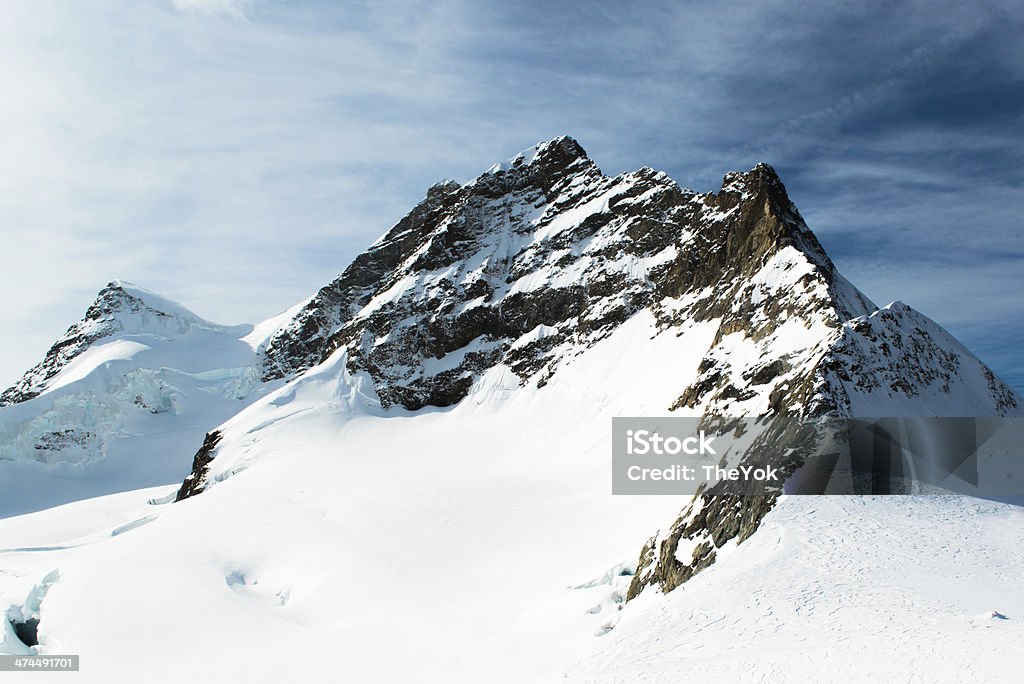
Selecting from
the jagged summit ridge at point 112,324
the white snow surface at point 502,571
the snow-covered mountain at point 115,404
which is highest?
the jagged summit ridge at point 112,324

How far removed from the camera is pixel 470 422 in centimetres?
5841

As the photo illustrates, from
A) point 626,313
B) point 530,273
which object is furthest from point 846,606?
point 530,273

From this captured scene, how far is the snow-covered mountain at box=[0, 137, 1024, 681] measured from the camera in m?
21.5

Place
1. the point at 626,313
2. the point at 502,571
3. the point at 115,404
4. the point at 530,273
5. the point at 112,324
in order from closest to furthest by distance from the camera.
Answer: the point at 502,571
the point at 626,313
the point at 530,273
the point at 115,404
the point at 112,324

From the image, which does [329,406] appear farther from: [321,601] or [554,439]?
[321,601]

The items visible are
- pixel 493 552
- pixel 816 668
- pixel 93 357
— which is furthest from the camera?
pixel 93 357

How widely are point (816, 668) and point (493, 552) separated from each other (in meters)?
20.2

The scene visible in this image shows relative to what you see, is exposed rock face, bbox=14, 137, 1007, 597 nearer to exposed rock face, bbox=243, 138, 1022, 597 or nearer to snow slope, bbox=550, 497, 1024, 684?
exposed rock face, bbox=243, 138, 1022, 597

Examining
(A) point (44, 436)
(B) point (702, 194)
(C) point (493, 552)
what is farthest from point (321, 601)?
(A) point (44, 436)

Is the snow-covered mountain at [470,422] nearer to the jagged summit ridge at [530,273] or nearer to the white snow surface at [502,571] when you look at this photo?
the white snow surface at [502,571]

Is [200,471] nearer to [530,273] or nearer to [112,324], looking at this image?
[530,273]

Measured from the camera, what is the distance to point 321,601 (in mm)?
27281

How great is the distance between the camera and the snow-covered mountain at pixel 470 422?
21.5 meters

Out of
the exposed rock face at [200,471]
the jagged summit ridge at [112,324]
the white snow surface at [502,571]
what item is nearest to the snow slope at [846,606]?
the white snow surface at [502,571]
